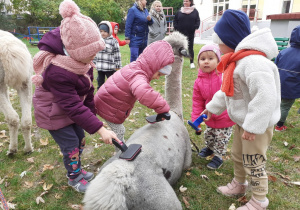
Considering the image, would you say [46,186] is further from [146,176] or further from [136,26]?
[136,26]

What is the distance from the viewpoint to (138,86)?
2.47m

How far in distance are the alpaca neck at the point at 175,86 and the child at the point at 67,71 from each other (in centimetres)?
120

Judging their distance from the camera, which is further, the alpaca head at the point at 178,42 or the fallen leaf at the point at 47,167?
the fallen leaf at the point at 47,167

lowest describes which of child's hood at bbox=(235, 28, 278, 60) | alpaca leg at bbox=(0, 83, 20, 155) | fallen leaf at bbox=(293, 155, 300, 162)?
fallen leaf at bbox=(293, 155, 300, 162)

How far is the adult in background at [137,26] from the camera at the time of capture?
23.0 ft

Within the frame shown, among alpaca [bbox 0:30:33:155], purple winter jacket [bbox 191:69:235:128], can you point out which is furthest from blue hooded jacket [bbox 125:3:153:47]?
purple winter jacket [bbox 191:69:235:128]

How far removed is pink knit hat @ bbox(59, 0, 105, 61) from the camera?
6.95 ft

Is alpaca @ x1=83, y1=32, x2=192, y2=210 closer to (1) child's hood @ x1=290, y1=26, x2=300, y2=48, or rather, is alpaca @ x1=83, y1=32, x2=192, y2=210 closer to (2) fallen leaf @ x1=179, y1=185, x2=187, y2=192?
(2) fallen leaf @ x1=179, y1=185, x2=187, y2=192

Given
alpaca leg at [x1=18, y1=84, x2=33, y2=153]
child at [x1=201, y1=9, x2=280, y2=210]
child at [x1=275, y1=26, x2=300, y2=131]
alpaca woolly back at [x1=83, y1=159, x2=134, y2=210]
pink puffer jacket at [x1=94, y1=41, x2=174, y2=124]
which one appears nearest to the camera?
alpaca woolly back at [x1=83, y1=159, x2=134, y2=210]

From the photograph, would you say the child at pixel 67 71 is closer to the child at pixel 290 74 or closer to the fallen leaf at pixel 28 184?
the fallen leaf at pixel 28 184

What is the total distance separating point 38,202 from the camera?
9.18 feet

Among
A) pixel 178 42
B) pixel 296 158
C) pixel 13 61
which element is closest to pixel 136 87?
pixel 178 42

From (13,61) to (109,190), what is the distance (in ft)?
8.22

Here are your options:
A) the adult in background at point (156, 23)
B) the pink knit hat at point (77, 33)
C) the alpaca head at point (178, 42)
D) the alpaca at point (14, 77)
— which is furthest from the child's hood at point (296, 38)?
the alpaca at point (14, 77)
